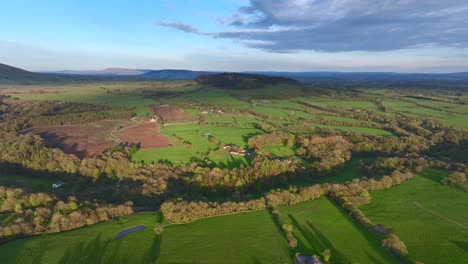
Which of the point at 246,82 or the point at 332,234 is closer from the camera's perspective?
the point at 332,234

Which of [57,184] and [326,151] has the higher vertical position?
[326,151]

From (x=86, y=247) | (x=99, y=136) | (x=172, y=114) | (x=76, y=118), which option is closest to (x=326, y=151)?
(x=86, y=247)

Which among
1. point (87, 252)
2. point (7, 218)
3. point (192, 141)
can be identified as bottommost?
point (87, 252)

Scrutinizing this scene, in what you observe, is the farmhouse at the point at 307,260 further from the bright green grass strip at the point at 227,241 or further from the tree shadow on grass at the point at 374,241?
the tree shadow on grass at the point at 374,241

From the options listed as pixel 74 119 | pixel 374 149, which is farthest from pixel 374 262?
pixel 74 119

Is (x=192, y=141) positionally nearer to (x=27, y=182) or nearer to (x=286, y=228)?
(x=27, y=182)

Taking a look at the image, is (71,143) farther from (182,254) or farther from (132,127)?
(182,254)

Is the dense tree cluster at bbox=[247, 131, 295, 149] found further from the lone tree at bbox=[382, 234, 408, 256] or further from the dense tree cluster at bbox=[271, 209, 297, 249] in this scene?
the lone tree at bbox=[382, 234, 408, 256]
